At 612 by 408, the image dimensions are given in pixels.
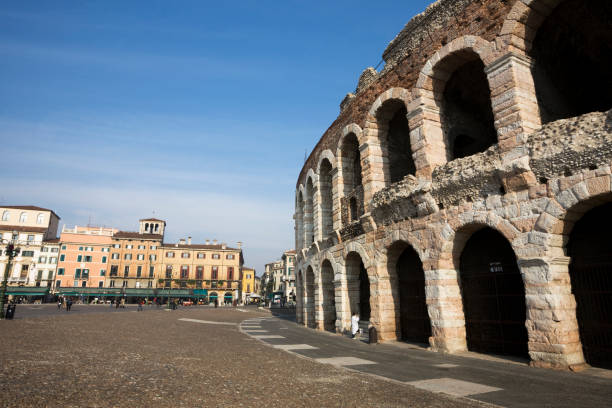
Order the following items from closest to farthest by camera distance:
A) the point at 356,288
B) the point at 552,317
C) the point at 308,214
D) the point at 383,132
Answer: the point at 552,317 < the point at 383,132 < the point at 356,288 < the point at 308,214

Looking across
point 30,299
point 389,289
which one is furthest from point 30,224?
point 389,289

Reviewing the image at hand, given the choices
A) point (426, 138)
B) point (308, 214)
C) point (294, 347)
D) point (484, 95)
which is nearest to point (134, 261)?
point (308, 214)

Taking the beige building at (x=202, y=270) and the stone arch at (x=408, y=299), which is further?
the beige building at (x=202, y=270)

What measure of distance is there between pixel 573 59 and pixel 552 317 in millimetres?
8402

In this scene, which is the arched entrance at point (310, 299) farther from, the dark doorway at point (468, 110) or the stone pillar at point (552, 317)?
the stone pillar at point (552, 317)

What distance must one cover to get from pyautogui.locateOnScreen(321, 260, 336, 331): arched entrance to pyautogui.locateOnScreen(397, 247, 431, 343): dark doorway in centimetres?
522

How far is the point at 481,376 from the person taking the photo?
21.8 ft

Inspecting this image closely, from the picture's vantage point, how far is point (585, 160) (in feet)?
22.5

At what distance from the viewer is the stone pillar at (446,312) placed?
A: 30.8 ft

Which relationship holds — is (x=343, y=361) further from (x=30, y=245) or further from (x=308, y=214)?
(x=30, y=245)

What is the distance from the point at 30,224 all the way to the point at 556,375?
8144 cm

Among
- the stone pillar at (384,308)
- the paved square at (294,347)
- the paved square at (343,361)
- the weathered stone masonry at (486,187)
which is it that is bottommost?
the paved square at (294,347)

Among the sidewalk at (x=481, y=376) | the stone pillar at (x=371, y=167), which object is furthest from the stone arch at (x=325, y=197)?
the sidewalk at (x=481, y=376)

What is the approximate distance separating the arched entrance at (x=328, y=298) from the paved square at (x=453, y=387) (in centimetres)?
1117
